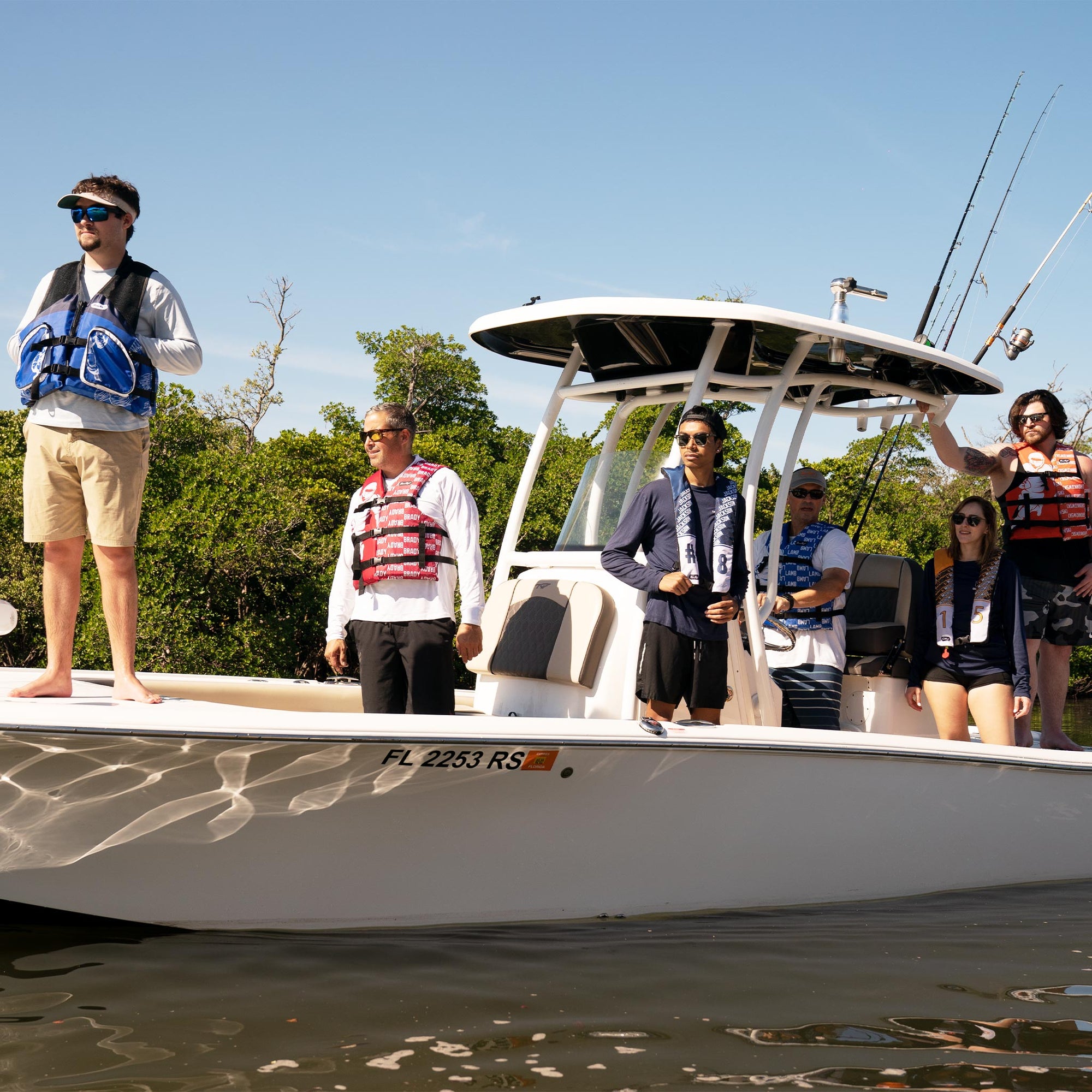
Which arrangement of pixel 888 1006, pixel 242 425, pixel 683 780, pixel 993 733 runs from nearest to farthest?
pixel 888 1006, pixel 683 780, pixel 993 733, pixel 242 425

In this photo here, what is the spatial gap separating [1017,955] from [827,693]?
1398 millimetres

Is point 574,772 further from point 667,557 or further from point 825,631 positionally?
point 825,631

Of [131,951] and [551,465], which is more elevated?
[551,465]

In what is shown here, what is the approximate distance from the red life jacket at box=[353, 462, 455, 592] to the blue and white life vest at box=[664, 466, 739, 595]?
2.84 ft

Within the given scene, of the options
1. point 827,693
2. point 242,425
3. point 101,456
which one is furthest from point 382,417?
point 242,425

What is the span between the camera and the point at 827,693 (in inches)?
212

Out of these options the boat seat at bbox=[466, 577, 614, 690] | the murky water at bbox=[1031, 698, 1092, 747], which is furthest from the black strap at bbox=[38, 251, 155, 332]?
the murky water at bbox=[1031, 698, 1092, 747]

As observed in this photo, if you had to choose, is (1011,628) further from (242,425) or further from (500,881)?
(242,425)

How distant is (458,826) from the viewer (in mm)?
3988

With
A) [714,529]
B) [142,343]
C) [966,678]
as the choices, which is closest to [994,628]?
[966,678]

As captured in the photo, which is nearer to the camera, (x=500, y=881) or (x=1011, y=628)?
(x=500, y=881)

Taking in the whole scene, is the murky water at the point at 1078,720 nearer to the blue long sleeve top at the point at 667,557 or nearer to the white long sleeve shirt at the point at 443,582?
the blue long sleeve top at the point at 667,557

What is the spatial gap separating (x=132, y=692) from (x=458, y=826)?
45.8 inches

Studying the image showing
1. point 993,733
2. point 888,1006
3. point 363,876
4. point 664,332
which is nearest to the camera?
point 888,1006
